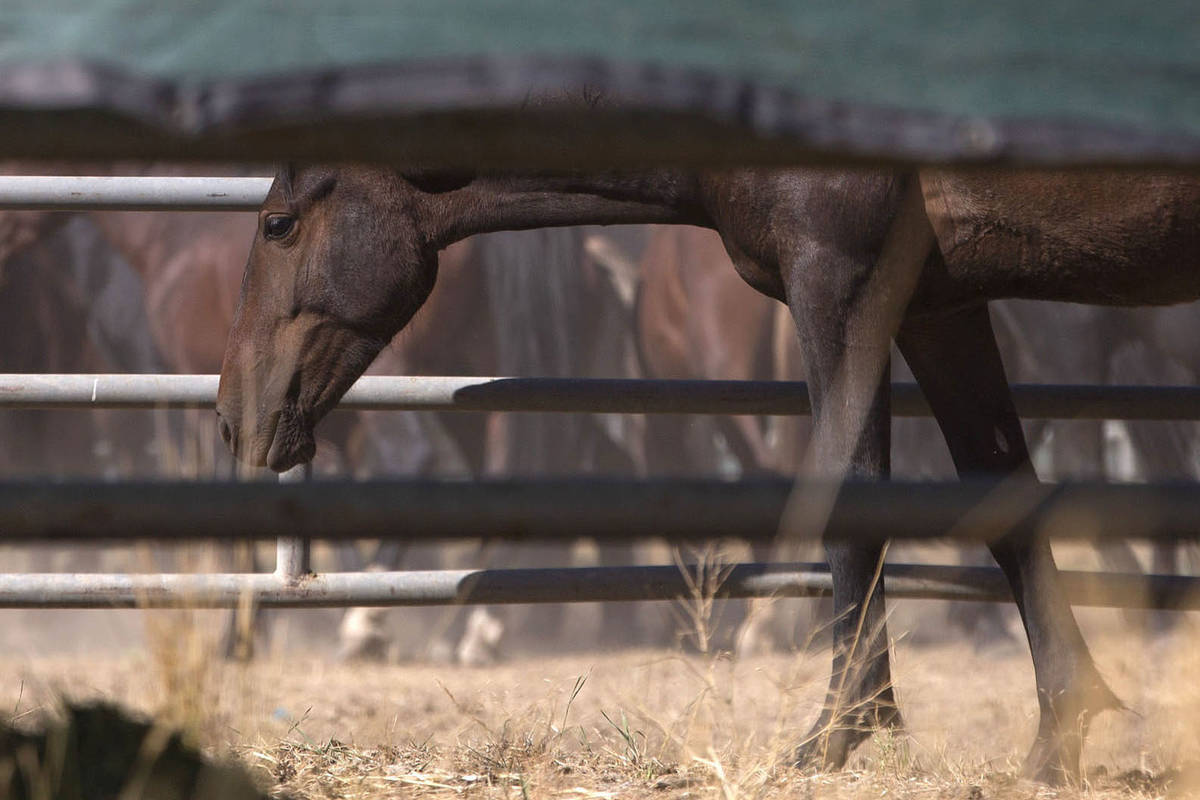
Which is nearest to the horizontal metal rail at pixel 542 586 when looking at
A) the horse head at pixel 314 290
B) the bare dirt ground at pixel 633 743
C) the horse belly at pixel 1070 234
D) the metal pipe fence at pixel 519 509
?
the metal pipe fence at pixel 519 509

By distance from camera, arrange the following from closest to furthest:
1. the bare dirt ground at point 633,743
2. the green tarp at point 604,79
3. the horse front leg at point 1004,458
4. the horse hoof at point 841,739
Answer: the green tarp at point 604,79 < the bare dirt ground at point 633,743 < the horse hoof at point 841,739 < the horse front leg at point 1004,458

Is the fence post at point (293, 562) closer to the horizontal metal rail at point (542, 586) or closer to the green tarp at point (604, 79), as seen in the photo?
the horizontal metal rail at point (542, 586)

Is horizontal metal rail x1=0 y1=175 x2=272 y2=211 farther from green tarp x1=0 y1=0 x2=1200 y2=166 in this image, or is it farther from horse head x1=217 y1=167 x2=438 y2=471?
green tarp x1=0 y1=0 x2=1200 y2=166

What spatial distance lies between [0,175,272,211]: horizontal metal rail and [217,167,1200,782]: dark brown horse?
0.13m

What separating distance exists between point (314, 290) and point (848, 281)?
3.37 ft

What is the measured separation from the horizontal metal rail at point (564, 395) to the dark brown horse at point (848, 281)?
10 centimetres

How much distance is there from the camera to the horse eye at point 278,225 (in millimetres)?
2570

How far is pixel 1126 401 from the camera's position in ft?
8.68

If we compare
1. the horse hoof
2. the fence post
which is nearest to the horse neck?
the fence post

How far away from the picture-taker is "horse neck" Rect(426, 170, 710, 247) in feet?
8.04

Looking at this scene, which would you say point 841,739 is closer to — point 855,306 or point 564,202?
point 855,306

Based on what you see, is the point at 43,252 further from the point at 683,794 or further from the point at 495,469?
the point at 683,794

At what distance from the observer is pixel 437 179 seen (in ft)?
8.42

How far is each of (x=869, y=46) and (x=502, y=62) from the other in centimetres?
21
